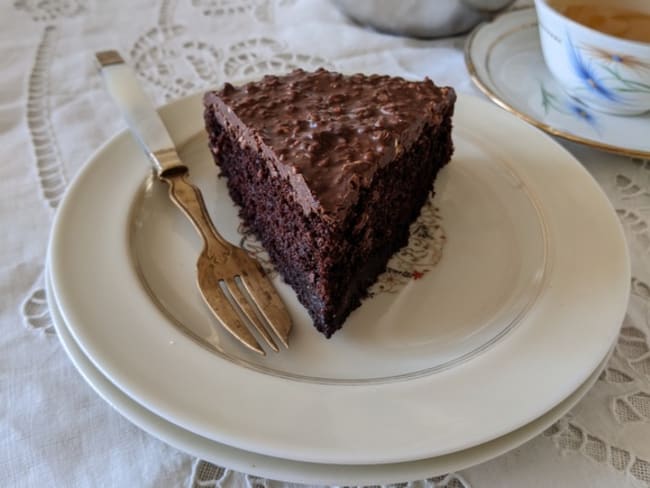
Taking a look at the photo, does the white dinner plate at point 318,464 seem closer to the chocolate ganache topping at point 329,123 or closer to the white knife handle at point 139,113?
the chocolate ganache topping at point 329,123

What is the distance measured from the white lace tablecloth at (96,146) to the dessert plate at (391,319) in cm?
12

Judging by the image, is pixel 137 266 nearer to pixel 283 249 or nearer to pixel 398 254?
pixel 283 249

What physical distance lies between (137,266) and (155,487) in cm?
44

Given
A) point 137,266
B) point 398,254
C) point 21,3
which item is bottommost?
point 398,254

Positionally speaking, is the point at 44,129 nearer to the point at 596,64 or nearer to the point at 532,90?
the point at 532,90

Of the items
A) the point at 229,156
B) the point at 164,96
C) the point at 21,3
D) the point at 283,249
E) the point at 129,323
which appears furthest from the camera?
the point at 21,3

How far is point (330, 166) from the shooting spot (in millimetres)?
1103

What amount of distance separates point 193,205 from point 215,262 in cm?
20

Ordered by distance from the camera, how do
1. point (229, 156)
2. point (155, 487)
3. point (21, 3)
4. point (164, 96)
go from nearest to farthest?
1. point (155, 487)
2. point (229, 156)
3. point (164, 96)
4. point (21, 3)

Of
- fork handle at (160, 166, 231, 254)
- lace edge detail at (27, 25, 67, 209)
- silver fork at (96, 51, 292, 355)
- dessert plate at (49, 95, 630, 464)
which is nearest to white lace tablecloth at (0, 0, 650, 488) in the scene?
lace edge detail at (27, 25, 67, 209)

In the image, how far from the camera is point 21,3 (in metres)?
2.15

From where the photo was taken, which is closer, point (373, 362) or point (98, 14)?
point (373, 362)

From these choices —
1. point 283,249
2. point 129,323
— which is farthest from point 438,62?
point 129,323

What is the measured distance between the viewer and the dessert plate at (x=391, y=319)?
88 centimetres
